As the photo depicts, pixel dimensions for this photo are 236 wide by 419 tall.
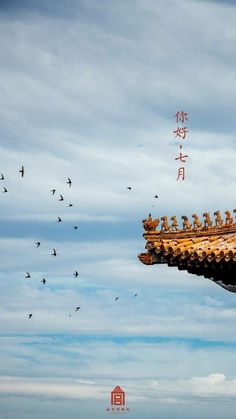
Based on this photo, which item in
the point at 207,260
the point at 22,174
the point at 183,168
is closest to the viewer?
the point at 207,260

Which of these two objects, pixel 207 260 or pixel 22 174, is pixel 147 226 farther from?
pixel 22 174

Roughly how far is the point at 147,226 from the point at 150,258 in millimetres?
962

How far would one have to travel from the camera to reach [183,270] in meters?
30.7

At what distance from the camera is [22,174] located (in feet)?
124

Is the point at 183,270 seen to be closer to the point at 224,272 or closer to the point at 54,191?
the point at 224,272

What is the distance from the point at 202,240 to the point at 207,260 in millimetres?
1348

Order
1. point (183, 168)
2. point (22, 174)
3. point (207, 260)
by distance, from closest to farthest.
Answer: point (207, 260) < point (183, 168) < point (22, 174)

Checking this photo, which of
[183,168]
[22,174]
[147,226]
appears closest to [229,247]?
[147,226]

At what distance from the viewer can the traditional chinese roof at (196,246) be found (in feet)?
96.1

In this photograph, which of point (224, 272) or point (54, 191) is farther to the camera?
point (54, 191)

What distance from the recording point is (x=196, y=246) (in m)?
29.8

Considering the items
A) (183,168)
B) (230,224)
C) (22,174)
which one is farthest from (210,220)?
(22,174)

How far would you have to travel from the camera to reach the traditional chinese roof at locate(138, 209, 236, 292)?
29.3 meters

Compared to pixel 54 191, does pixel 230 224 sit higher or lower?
lower
